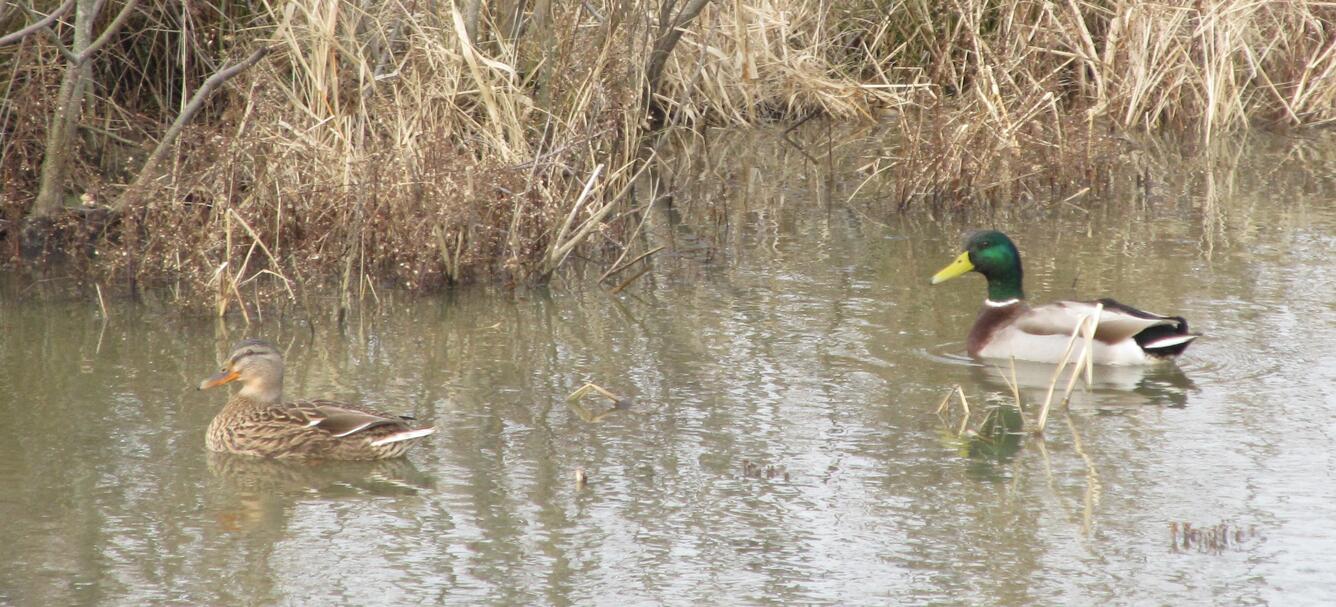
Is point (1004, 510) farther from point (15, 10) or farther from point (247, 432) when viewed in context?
point (15, 10)

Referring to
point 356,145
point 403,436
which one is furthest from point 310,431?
point 356,145

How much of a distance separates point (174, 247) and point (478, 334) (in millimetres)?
1563

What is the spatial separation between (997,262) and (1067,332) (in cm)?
65

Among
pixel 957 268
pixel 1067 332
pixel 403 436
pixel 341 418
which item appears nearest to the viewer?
pixel 403 436

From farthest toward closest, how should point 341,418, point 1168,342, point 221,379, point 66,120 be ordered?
point 66,120
point 1168,342
point 221,379
point 341,418

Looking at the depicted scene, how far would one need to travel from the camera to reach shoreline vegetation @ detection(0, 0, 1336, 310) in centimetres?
841

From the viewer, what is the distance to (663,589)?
15.5ft

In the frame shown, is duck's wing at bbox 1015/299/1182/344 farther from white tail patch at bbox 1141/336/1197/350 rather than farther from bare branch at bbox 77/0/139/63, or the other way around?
bare branch at bbox 77/0/139/63

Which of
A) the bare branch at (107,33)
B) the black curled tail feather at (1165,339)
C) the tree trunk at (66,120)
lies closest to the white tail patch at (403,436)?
the black curled tail feather at (1165,339)

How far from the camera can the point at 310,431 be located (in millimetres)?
6012

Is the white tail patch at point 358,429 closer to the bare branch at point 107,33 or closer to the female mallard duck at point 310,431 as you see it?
the female mallard duck at point 310,431

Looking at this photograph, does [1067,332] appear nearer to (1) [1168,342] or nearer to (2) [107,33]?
(1) [1168,342]

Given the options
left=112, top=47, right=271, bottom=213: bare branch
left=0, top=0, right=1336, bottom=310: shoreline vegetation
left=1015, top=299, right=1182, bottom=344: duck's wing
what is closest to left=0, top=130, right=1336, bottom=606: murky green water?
left=1015, top=299, right=1182, bottom=344: duck's wing

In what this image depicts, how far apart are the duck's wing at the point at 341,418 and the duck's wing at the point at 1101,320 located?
2969mm
